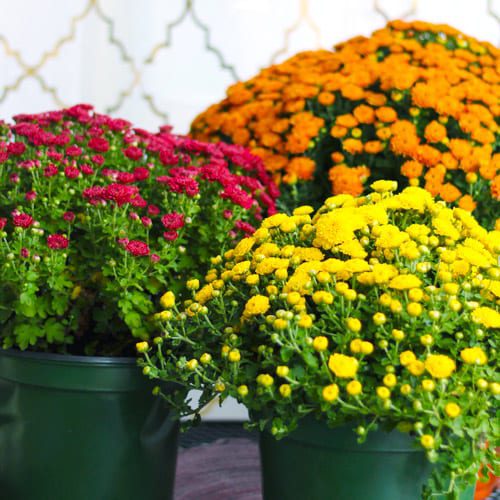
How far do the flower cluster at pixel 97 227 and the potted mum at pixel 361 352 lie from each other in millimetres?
133

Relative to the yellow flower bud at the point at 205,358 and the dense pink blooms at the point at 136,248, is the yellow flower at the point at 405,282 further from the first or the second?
the dense pink blooms at the point at 136,248

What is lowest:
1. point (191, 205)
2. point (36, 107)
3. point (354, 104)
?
point (191, 205)

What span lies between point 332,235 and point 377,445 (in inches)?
8.9

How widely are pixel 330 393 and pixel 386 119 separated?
2.23ft

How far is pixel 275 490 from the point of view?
90 centimetres

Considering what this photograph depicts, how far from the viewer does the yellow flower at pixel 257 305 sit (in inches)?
33.1

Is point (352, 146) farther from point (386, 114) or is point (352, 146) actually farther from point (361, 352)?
point (361, 352)

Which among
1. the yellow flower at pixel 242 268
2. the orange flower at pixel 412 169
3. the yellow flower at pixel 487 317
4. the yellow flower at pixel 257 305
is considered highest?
the orange flower at pixel 412 169

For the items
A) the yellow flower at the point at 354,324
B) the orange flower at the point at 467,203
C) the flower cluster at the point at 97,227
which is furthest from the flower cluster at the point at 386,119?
the yellow flower at the point at 354,324

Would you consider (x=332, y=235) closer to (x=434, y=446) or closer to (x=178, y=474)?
(x=434, y=446)

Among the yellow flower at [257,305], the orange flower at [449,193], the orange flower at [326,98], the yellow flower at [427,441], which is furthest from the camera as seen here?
the orange flower at [326,98]

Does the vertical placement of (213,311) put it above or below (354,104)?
below

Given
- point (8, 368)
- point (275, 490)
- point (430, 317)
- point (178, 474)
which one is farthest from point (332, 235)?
point (178, 474)

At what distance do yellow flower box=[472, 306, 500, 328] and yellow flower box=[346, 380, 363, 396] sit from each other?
148 millimetres
